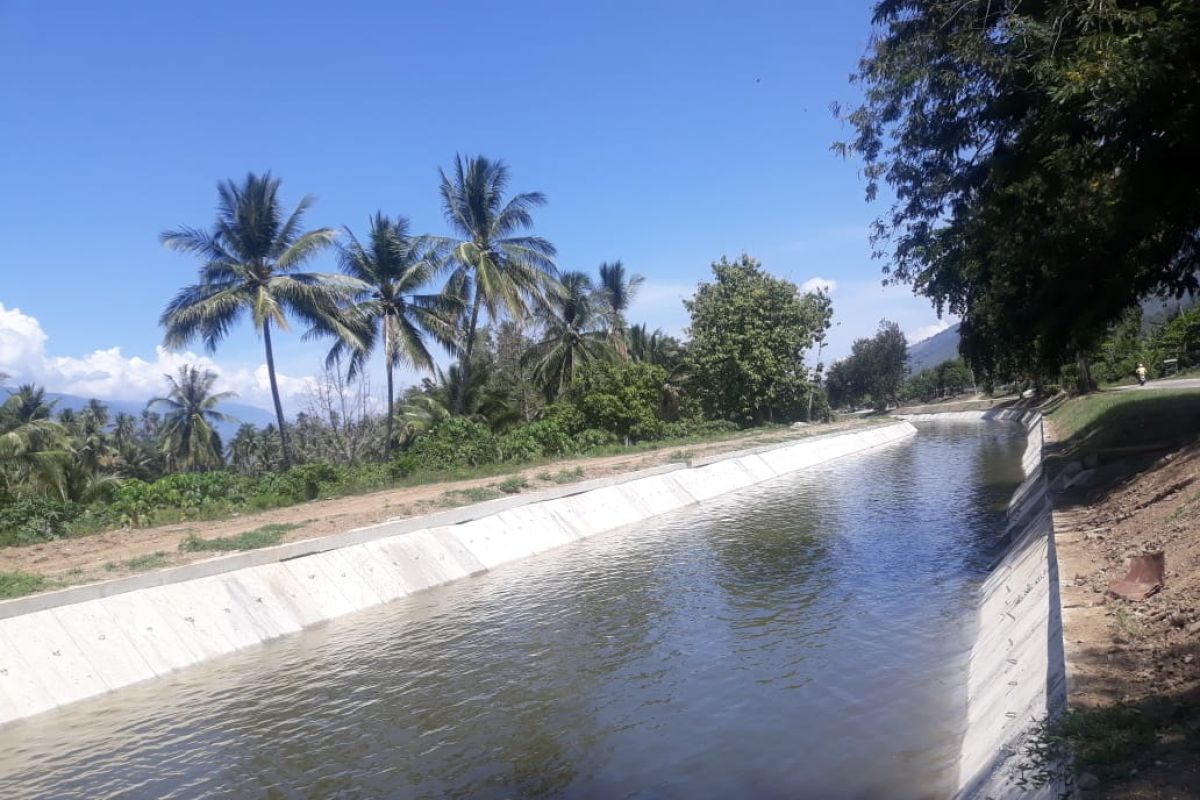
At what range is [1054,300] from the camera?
Result: 47.2 feet

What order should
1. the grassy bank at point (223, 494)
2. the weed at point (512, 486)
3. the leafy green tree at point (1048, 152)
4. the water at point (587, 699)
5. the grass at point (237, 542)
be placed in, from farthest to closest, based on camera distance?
the weed at point (512, 486), the grassy bank at point (223, 494), the grass at point (237, 542), the leafy green tree at point (1048, 152), the water at point (587, 699)

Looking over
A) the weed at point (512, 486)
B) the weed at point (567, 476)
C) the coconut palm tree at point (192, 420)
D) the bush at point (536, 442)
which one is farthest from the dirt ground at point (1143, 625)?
the coconut palm tree at point (192, 420)

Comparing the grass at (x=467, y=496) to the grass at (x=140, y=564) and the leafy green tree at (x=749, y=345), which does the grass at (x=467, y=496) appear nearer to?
the grass at (x=140, y=564)

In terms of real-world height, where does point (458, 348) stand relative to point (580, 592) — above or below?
above

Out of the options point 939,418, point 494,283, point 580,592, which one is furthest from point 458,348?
point 939,418

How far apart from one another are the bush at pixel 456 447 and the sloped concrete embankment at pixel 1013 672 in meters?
22.5

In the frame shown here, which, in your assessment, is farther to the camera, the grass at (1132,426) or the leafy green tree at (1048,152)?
the grass at (1132,426)

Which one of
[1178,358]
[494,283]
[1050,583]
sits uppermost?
[494,283]

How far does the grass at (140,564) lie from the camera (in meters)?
13.9

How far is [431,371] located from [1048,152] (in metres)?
28.3

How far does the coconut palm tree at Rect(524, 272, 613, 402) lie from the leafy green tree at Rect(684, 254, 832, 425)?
7.16m

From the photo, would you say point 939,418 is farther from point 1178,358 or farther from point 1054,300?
point 1054,300

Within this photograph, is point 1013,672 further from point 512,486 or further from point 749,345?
point 749,345

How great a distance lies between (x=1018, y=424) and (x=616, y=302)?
1042 inches
